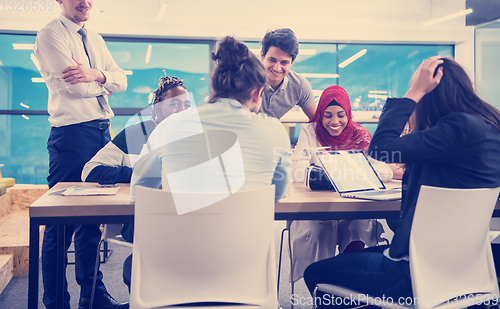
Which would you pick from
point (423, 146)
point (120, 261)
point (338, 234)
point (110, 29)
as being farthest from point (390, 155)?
point (110, 29)

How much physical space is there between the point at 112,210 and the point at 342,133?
63.4 inches

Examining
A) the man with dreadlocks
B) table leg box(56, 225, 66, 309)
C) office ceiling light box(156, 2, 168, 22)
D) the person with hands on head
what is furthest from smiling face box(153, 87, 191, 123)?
office ceiling light box(156, 2, 168, 22)

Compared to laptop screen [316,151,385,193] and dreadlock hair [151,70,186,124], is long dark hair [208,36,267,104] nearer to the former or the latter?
laptop screen [316,151,385,193]

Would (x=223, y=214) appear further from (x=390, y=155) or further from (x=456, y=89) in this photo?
(x=456, y=89)

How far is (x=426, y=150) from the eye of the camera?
1147 millimetres

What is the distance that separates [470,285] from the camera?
1.16 metres

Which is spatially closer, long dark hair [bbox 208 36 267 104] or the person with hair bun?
the person with hair bun

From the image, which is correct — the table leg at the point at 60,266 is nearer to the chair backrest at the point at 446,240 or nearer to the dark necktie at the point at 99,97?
the dark necktie at the point at 99,97

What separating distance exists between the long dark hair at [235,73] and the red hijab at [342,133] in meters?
1.24

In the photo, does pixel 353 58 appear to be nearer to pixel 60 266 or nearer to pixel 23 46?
pixel 23 46

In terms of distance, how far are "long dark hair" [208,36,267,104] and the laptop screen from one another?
529 mm

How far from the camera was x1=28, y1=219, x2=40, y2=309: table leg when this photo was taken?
118cm

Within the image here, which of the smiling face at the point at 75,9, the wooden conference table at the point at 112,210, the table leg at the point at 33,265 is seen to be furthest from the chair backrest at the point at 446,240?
the smiling face at the point at 75,9

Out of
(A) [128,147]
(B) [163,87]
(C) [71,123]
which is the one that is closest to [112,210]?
(A) [128,147]
